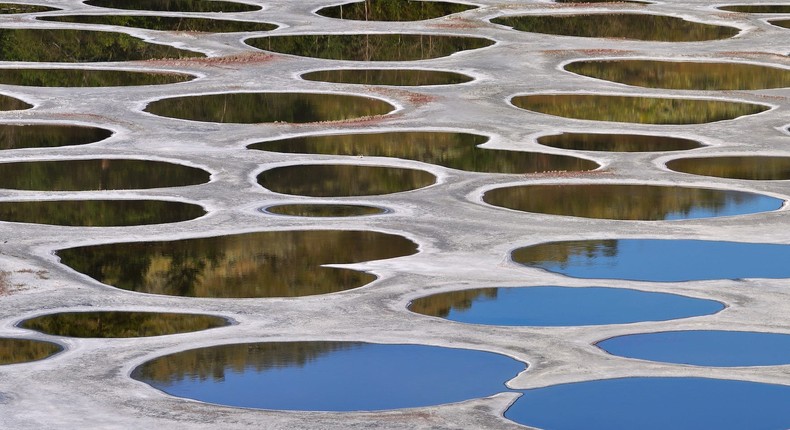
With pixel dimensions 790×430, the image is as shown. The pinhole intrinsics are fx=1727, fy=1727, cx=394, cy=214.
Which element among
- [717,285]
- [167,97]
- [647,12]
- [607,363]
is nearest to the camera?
[607,363]

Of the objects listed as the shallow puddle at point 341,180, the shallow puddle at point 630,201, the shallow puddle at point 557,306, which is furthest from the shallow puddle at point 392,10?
the shallow puddle at point 557,306

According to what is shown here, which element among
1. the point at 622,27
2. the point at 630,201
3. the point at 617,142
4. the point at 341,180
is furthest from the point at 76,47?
the point at 630,201

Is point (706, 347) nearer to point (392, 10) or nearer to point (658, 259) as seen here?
point (658, 259)

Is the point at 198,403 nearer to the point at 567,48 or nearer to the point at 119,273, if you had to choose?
the point at 119,273

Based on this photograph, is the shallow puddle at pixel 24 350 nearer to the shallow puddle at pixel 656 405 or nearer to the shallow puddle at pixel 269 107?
the shallow puddle at pixel 656 405

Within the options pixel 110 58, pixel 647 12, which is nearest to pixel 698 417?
pixel 110 58

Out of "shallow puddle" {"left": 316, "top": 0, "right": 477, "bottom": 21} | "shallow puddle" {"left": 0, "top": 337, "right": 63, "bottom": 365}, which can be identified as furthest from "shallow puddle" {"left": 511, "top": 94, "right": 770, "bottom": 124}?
"shallow puddle" {"left": 0, "top": 337, "right": 63, "bottom": 365}
